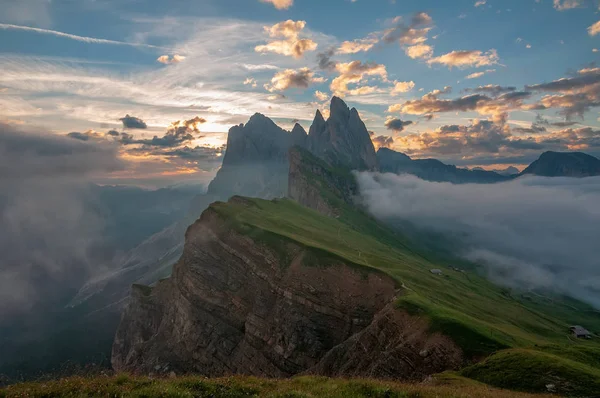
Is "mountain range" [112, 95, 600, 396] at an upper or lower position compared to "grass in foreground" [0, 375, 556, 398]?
lower

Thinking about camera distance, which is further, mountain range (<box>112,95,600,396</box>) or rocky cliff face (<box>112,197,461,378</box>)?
rocky cliff face (<box>112,197,461,378</box>)

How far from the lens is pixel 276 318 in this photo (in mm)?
91938

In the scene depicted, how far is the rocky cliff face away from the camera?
62.9 metres

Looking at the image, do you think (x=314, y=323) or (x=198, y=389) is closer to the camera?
(x=198, y=389)

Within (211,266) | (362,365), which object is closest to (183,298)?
(211,266)

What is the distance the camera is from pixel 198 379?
17.8m

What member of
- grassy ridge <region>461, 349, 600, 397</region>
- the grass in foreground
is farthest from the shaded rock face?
the grass in foreground

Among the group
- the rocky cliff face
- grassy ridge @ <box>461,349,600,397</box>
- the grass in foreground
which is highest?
the grass in foreground

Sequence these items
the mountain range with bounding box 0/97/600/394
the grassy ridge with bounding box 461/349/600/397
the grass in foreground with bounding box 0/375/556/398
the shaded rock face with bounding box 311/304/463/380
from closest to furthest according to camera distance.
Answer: the grass in foreground with bounding box 0/375/556/398
the grassy ridge with bounding box 461/349/600/397
the shaded rock face with bounding box 311/304/463/380
the mountain range with bounding box 0/97/600/394

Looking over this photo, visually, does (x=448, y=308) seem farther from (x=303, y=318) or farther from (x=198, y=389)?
(x=198, y=389)

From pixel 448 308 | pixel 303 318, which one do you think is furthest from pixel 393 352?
pixel 303 318

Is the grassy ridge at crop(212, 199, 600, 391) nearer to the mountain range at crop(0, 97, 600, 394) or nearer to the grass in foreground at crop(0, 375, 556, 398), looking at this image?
the mountain range at crop(0, 97, 600, 394)

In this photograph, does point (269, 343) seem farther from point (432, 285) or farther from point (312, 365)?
point (432, 285)

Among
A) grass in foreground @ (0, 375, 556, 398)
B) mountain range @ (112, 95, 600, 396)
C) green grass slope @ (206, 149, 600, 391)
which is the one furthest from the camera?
green grass slope @ (206, 149, 600, 391)
